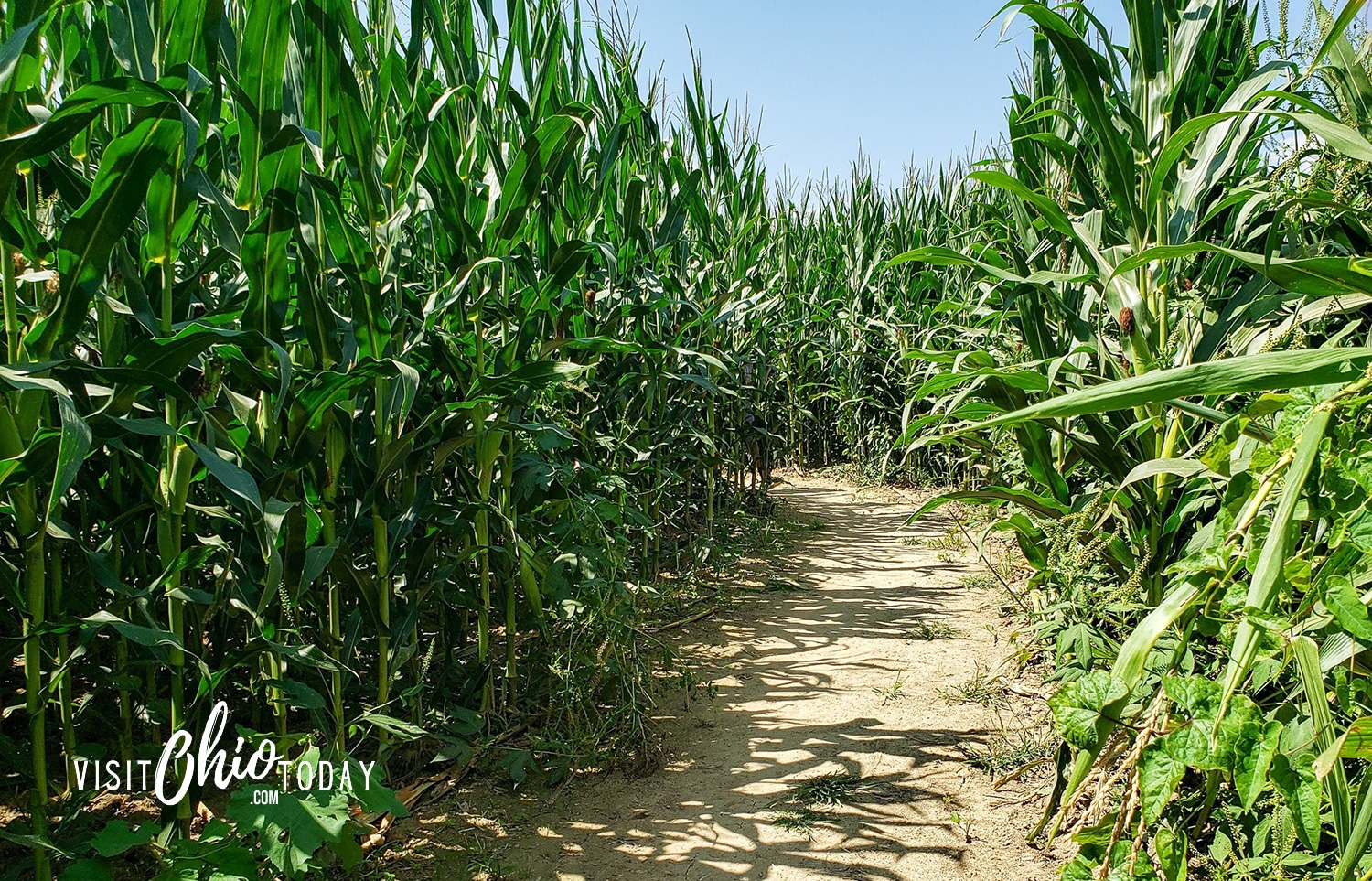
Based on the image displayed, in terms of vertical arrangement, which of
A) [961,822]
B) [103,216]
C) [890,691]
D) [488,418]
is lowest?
[961,822]

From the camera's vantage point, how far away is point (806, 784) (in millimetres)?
2355

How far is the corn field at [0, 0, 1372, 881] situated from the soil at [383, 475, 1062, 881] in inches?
7.2

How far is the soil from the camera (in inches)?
79.2

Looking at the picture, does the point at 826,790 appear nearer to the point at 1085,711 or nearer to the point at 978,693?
the point at 978,693

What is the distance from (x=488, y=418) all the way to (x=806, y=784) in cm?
137

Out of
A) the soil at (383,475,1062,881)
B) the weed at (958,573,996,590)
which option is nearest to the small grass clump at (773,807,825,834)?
the soil at (383,475,1062,881)

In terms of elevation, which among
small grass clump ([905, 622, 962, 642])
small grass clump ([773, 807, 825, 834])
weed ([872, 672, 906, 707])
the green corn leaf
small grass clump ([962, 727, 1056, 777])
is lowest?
small grass clump ([773, 807, 825, 834])

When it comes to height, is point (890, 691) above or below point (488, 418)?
below

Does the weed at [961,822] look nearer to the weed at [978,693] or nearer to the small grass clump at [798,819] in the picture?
the small grass clump at [798,819]

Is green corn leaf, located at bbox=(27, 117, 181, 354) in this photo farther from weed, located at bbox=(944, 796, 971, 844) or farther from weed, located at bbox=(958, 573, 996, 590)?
weed, located at bbox=(958, 573, 996, 590)

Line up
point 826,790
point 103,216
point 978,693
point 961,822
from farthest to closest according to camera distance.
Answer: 1. point 978,693
2. point 826,790
3. point 961,822
4. point 103,216

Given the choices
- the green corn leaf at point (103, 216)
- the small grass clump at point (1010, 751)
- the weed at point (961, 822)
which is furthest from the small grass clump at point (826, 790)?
the green corn leaf at point (103, 216)

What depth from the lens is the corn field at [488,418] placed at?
3.16ft

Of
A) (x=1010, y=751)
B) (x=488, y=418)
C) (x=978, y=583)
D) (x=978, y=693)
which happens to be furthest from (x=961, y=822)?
(x=978, y=583)
